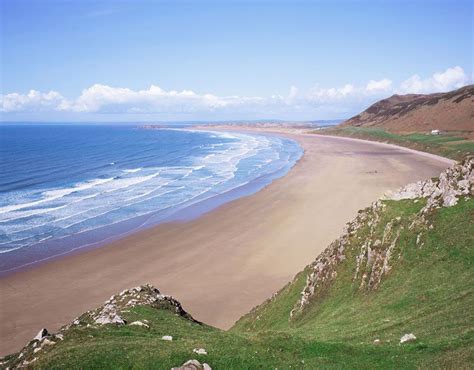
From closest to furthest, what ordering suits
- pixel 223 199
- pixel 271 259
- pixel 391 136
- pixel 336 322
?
pixel 336 322 < pixel 271 259 < pixel 223 199 < pixel 391 136

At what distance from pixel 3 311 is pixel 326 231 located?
1349 inches

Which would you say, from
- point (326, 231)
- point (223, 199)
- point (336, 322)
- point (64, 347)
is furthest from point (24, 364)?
point (223, 199)

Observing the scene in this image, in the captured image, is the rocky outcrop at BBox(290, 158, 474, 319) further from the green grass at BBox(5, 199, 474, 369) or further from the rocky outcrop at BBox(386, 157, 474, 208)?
the green grass at BBox(5, 199, 474, 369)

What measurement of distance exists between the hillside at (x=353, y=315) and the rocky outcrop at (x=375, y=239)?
0.24ft

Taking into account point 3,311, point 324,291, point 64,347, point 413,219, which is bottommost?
point 3,311

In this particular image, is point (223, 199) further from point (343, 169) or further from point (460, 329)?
point (460, 329)

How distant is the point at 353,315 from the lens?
856 inches

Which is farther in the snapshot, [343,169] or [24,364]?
[343,169]

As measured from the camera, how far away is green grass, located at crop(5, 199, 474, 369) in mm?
15227

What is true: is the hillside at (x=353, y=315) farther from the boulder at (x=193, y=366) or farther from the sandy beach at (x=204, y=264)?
the sandy beach at (x=204, y=264)

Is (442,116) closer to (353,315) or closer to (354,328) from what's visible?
(353,315)

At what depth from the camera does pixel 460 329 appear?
1614cm

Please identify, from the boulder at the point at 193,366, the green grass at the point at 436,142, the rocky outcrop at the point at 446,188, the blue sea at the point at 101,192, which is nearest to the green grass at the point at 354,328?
the boulder at the point at 193,366

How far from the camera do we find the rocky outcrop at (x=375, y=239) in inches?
976
